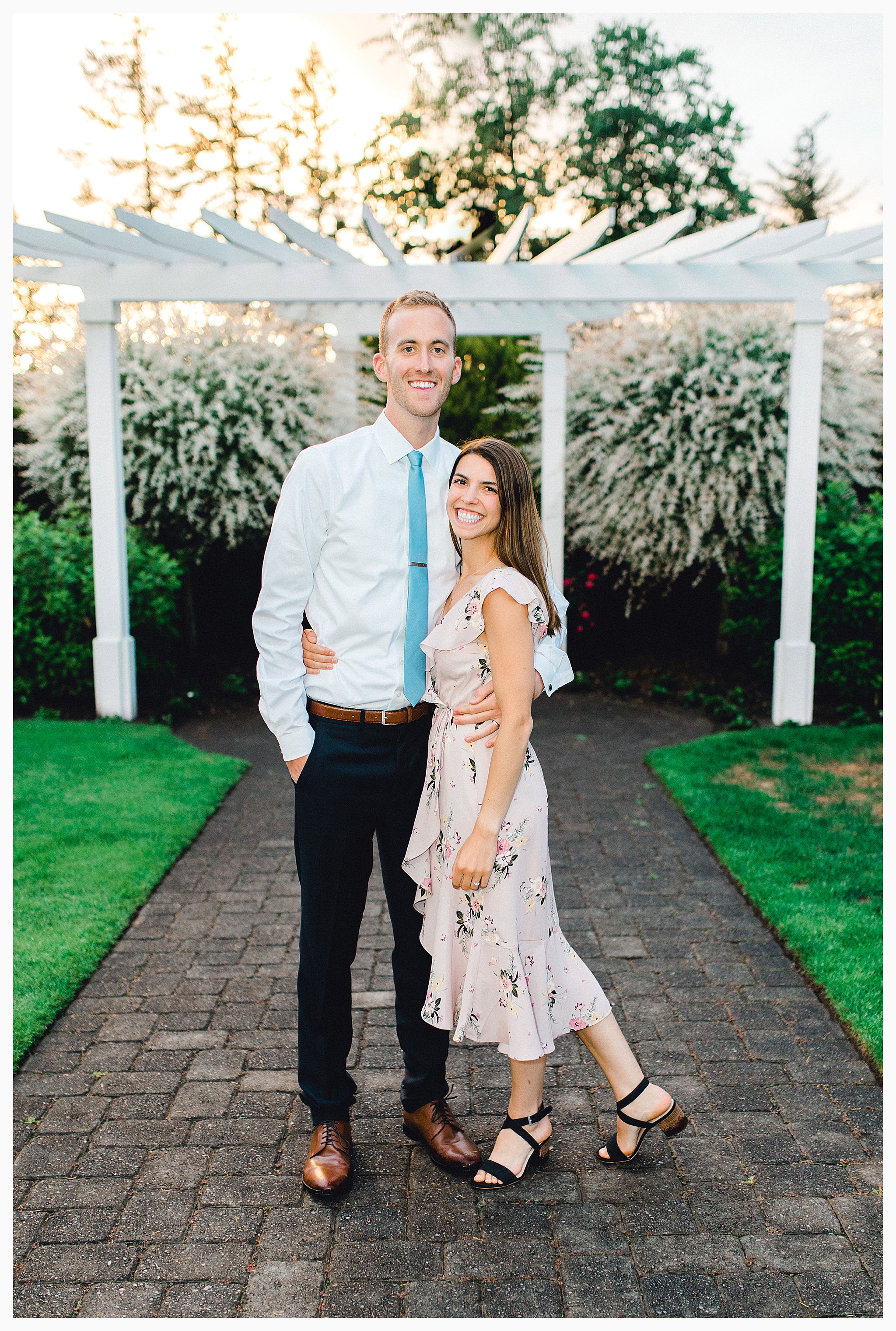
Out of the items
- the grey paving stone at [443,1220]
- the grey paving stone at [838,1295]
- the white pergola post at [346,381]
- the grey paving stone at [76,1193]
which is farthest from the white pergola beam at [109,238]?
the grey paving stone at [838,1295]

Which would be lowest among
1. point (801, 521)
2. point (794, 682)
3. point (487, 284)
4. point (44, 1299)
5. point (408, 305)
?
point (44, 1299)

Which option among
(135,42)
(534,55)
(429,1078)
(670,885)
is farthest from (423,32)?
(429,1078)

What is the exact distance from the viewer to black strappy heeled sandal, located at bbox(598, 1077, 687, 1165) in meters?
2.57

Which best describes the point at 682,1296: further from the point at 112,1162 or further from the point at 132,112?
the point at 132,112

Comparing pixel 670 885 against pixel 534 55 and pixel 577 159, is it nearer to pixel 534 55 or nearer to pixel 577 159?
pixel 577 159

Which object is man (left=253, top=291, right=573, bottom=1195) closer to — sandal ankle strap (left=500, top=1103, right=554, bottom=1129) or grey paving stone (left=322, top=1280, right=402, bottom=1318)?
sandal ankle strap (left=500, top=1103, right=554, bottom=1129)

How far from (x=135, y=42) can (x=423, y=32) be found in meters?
4.30

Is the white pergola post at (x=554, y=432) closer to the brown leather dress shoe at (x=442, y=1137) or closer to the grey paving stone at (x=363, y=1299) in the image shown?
the brown leather dress shoe at (x=442, y=1137)

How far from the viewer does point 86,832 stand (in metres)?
5.12

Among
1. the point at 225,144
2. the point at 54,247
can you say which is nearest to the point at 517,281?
the point at 54,247

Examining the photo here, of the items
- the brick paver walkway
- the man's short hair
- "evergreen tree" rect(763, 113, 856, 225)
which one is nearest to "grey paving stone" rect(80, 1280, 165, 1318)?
the brick paver walkway

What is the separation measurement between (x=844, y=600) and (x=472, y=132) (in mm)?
11188

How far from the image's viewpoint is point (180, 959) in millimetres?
3811

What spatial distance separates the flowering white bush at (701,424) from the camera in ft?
28.3
